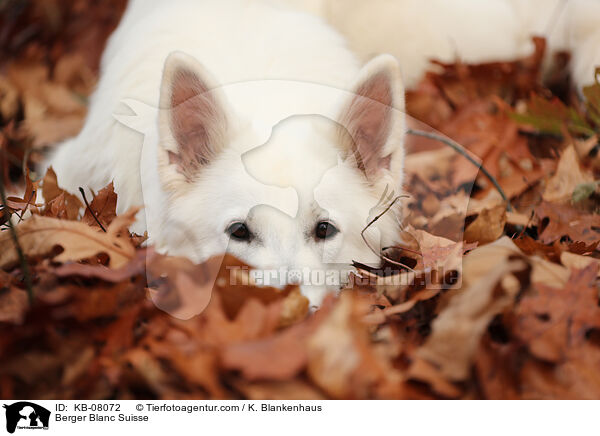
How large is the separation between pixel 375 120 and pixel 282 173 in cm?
36

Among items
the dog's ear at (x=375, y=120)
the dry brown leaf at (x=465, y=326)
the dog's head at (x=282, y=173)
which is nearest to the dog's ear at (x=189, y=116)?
the dog's head at (x=282, y=173)

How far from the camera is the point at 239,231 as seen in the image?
1721 mm

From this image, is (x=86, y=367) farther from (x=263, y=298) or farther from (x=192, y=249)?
(x=192, y=249)

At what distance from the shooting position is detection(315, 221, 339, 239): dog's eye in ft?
5.65

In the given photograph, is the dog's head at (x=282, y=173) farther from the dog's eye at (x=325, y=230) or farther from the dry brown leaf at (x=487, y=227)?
the dry brown leaf at (x=487, y=227)

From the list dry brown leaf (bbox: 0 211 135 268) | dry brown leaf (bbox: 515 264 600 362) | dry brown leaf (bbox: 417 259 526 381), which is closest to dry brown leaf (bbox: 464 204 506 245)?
dry brown leaf (bbox: 515 264 600 362)

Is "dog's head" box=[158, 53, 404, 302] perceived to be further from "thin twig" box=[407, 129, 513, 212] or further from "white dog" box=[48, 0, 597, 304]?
"thin twig" box=[407, 129, 513, 212]
